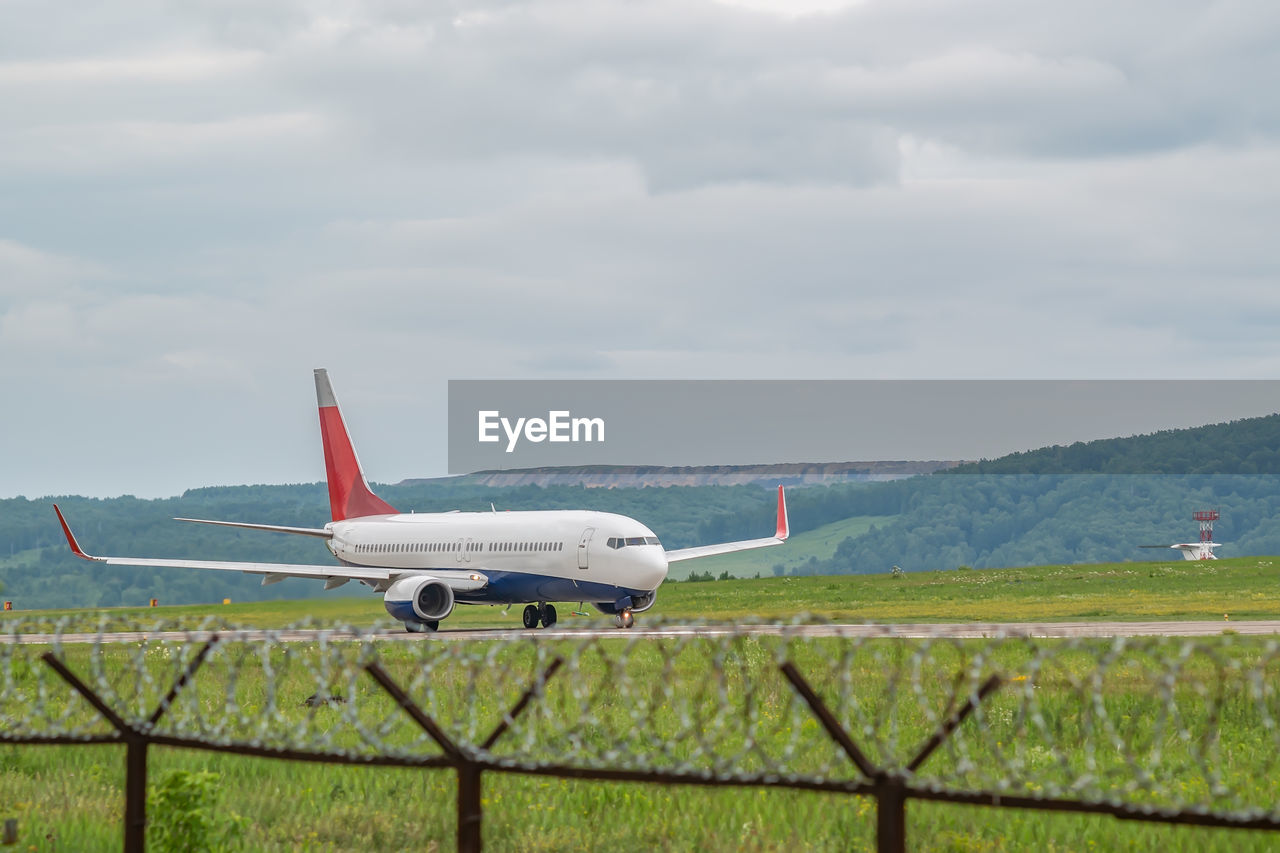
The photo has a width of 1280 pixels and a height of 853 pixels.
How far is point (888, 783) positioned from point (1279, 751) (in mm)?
11873

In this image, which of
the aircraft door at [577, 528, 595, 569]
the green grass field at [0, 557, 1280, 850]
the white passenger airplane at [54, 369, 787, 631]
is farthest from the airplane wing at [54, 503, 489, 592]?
the green grass field at [0, 557, 1280, 850]

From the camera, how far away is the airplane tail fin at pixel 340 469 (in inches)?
2640

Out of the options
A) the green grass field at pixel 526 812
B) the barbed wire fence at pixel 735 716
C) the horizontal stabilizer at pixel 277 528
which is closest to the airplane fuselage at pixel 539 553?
the horizontal stabilizer at pixel 277 528

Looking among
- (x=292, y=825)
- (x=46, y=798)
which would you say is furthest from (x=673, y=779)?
(x=46, y=798)

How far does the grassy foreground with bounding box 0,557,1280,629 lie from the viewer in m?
53.4

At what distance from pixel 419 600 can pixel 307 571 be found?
8.36 metres

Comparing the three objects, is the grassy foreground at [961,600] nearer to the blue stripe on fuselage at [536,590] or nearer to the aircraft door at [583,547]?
the blue stripe on fuselage at [536,590]

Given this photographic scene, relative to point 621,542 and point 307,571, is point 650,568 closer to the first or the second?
point 621,542

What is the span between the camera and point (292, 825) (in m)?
16.1

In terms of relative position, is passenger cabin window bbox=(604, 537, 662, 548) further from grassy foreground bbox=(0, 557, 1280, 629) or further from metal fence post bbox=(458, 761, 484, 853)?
metal fence post bbox=(458, 761, 484, 853)

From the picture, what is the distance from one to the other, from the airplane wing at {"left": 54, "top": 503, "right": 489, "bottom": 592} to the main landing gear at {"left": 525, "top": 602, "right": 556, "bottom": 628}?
2593 millimetres

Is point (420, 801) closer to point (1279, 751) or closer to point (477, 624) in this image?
point (1279, 751)

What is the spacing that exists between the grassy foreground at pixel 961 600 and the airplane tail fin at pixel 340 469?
15.5 ft

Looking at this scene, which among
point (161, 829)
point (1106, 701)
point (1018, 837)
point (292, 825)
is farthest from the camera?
point (1106, 701)
